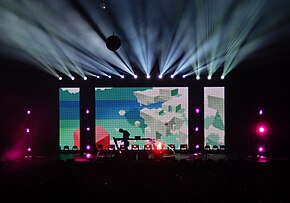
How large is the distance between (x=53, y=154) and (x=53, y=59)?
4.51 metres

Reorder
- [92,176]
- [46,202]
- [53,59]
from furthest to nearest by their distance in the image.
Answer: [53,59] < [92,176] < [46,202]

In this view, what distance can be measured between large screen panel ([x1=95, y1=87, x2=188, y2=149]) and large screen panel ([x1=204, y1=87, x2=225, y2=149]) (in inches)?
40.5

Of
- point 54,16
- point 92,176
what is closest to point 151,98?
point 54,16

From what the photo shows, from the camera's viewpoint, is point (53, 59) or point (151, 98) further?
point (151, 98)

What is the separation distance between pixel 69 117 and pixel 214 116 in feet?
23.4

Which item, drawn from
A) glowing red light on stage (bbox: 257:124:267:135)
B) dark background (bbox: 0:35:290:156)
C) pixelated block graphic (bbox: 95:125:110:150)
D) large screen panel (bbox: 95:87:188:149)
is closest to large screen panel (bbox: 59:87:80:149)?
dark background (bbox: 0:35:290:156)

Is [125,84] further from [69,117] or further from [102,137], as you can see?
[69,117]

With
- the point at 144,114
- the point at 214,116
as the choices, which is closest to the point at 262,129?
the point at 214,116

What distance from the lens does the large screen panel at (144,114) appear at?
43.9 ft

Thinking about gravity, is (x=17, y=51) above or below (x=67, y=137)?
above

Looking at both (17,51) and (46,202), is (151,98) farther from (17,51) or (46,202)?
(46,202)

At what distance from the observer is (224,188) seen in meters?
4.06

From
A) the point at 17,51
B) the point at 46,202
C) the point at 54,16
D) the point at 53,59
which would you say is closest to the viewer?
the point at 46,202

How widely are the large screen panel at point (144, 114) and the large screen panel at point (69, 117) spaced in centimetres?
106
